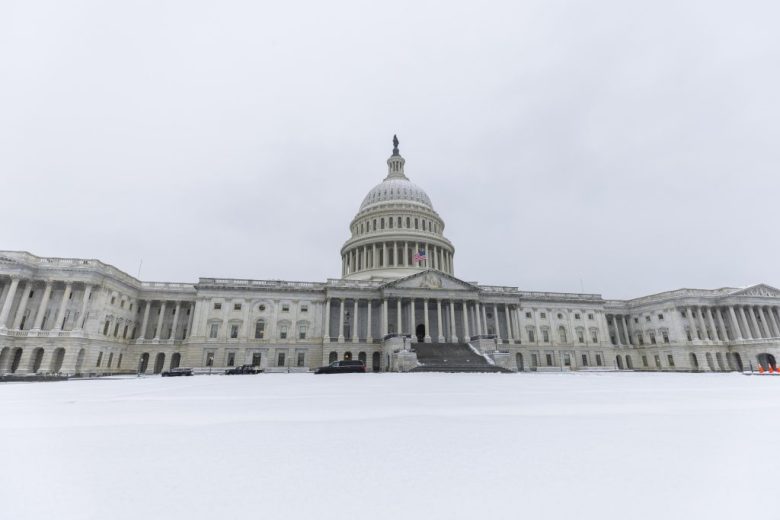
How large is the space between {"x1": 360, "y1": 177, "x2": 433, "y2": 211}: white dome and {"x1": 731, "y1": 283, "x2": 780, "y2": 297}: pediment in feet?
197

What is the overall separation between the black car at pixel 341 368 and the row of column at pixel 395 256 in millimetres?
31823

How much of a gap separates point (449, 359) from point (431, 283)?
16.4 meters

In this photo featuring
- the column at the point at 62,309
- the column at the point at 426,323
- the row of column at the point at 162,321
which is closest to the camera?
the column at the point at 62,309

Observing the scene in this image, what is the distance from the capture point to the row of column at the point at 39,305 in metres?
44.8

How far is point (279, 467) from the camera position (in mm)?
4871

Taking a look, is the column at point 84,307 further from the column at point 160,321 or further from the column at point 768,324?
the column at point 768,324

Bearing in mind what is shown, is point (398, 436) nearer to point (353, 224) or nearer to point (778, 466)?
point (778, 466)

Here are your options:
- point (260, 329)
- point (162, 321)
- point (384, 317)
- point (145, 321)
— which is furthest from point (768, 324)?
point (145, 321)

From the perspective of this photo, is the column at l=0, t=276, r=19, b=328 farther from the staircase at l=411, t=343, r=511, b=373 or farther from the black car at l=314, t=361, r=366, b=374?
the staircase at l=411, t=343, r=511, b=373

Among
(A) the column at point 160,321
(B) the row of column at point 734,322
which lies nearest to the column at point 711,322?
(B) the row of column at point 734,322

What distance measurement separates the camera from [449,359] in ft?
155

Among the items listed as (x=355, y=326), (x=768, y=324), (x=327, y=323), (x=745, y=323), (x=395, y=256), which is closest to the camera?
(x=327, y=323)

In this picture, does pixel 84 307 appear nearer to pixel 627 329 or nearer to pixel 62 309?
pixel 62 309

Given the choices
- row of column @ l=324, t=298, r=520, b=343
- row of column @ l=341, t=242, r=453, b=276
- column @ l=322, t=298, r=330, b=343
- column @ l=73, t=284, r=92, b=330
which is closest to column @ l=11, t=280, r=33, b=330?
column @ l=73, t=284, r=92, b=330
